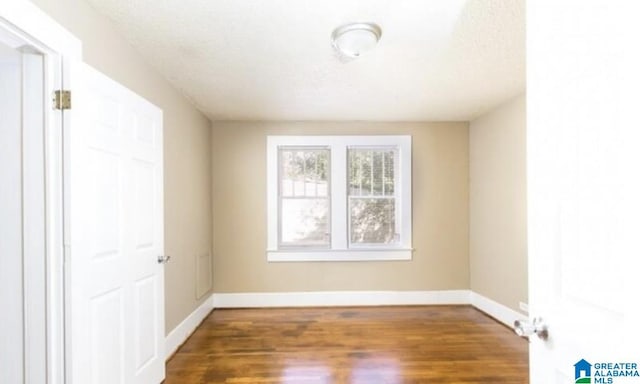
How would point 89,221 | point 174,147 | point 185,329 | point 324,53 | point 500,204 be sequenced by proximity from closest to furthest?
1. point 89,221
2. point 324,53
3. point 174,147
4. point 185,329
5. point 500,204

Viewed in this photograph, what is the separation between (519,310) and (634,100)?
10.9 ft

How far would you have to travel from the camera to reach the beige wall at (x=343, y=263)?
4359 millimetres

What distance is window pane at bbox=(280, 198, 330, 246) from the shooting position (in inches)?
174

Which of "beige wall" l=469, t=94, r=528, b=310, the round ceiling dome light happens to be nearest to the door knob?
the round ceiling dome light

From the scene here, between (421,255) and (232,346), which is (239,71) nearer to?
(232,346)

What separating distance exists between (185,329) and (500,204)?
3.48 metres

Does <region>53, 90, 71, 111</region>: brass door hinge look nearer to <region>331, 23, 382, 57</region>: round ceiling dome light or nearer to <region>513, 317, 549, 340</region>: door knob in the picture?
<region>331, 23, 382, 57</region>: round ceiling dome light

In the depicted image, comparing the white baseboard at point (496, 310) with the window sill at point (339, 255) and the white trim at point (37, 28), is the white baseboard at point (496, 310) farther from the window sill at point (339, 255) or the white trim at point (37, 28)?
the white trim at point (37, 28)

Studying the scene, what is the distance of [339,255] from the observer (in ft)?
14.3

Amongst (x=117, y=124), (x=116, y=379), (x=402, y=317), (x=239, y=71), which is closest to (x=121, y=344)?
(x=116, y=379)

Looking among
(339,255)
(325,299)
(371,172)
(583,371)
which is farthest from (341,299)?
(583,371)

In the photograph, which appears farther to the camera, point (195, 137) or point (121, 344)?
point (195, 137)

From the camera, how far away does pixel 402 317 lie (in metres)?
3.91

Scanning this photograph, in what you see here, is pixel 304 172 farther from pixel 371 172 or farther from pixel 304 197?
pixel 371 172
